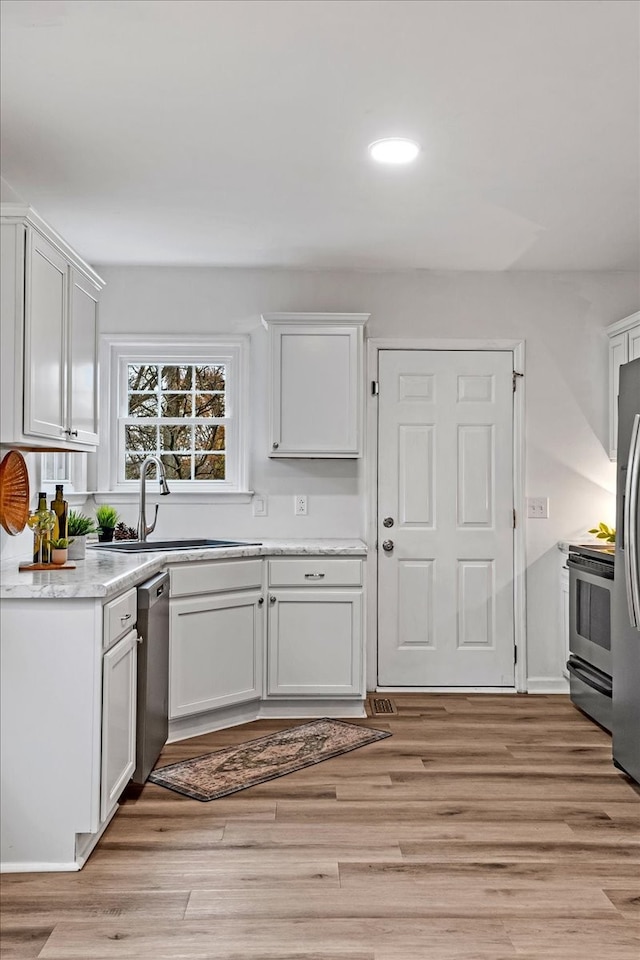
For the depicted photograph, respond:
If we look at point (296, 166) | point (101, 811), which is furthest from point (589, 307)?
point (101, 811)

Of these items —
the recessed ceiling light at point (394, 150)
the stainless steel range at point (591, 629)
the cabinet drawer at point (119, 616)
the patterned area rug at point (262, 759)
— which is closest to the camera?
the cabinet drawer at point (119, 616)

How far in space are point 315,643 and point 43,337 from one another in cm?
211

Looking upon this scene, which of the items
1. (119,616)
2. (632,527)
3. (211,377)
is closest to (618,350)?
(632,527)

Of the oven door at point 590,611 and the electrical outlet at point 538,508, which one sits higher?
the electrical outlet at point 538,508

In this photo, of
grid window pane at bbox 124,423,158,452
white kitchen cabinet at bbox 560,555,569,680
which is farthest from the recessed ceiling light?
white kitchen cabinet at bbox 560,555,569,680

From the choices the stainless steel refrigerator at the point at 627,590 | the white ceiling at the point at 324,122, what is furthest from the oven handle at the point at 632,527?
the white ceiling at the point at 324,122

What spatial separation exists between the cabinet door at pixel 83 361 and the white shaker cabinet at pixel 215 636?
2.63ft

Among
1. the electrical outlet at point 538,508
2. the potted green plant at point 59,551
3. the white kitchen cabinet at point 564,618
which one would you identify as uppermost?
the electrical outlet at point 538,508

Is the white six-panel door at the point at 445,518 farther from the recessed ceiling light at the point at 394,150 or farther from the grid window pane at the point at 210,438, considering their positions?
the recessed ceiling light at the point at 394,150

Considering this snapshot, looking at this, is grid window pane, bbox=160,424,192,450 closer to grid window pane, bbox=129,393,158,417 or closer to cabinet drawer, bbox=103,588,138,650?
grid window pane, bbox=129,393,158,417

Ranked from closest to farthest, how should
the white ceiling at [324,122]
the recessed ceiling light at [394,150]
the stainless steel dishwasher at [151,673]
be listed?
1. the white ceiling at [324,122]
2. the recessed ceiling light at [394,150]
3. the stainless steel dishwasher at [151,673]

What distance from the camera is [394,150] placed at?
3.12 m

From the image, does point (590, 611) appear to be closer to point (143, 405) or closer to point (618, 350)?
point (618, 350)

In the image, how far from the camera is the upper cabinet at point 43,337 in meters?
2.78
